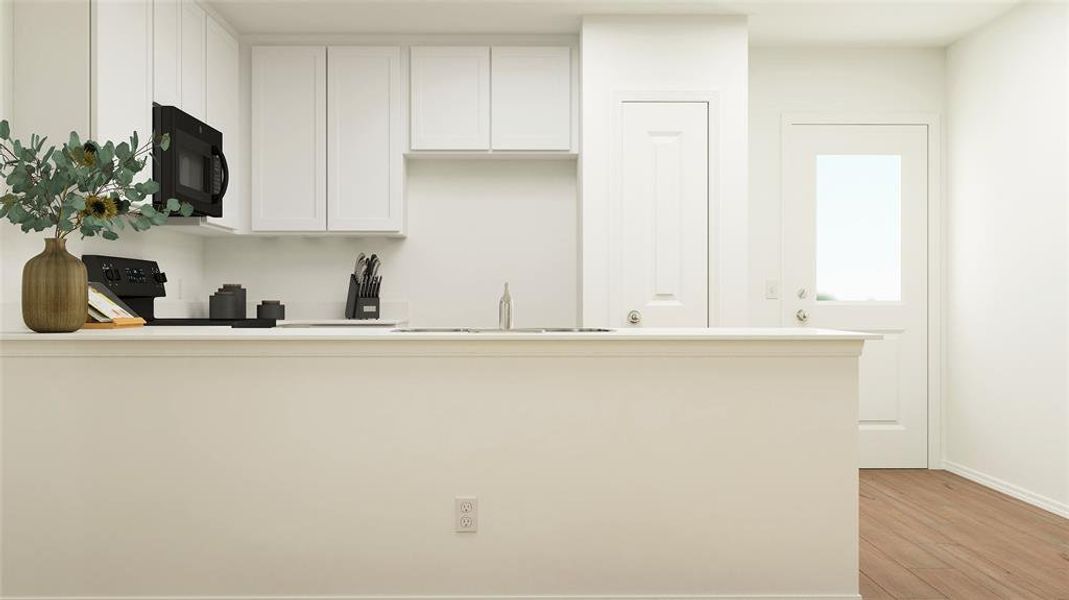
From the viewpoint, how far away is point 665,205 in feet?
12.1

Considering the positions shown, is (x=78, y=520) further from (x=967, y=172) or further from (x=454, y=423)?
(x=967, y=172)

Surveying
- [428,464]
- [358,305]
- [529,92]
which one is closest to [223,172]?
[358,305]

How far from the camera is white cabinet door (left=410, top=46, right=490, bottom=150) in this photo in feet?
12.8

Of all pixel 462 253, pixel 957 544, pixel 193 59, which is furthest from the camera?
pixel 462 253

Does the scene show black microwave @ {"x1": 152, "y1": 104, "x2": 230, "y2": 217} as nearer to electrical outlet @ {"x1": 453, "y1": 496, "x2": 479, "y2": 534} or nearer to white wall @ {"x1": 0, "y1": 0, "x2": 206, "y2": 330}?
white wall @ {"x1": 0, "y1": 0, "x2": 206, "y2": 330}

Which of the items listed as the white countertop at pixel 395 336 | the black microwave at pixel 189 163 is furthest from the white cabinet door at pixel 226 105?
the white countertop at pixel 395 336

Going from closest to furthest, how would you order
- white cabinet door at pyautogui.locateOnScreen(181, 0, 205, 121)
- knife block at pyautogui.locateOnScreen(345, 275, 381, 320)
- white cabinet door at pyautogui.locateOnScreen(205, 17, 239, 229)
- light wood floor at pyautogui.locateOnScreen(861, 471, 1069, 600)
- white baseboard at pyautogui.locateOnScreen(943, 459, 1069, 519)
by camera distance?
light wood floor at pyautogui.locateOnScreen(861, 471, 1069, 600), white cabinet door at pyautogui.locateOnScreen(181, 0, 205, 121), white baseboard at pyautogui.locateOnScreen(943, 459, 1069, 519), white cabinet door at pyautogui.locateOnScreen(205, 17, 239, 229), knife block at pyautogui.locateOnScreen(345, 275, 381, 320)

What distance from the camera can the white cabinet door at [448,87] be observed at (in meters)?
3.91

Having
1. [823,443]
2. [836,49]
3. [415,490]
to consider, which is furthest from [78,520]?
[836,49]

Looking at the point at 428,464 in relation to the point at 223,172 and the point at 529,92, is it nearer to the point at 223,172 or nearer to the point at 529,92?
the point at 223,172

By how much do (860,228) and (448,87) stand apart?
2508mm

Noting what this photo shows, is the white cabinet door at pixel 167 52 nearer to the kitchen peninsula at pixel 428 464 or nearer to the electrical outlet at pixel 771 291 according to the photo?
the kitchen peninsula at pixel 428 464

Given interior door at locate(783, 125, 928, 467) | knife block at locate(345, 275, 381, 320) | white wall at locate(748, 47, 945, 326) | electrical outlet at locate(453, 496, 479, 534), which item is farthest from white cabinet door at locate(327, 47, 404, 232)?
interior door at locate(783, 125, 928, 467)

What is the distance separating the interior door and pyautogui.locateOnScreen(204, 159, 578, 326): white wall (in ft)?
4.49
